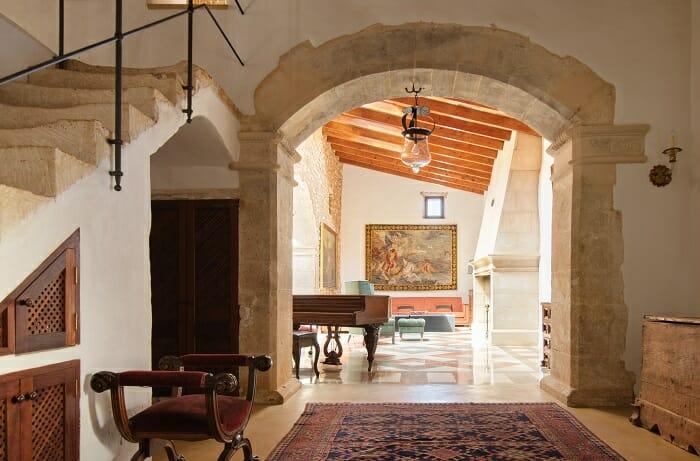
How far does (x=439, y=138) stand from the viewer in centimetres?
1273

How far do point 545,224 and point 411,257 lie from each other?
280 inches

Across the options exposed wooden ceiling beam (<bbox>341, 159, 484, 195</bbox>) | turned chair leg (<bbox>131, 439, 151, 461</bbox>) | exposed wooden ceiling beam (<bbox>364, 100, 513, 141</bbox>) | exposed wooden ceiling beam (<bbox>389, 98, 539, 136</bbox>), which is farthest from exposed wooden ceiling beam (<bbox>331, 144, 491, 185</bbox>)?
turned chair leg (<bbox>131, 439, 151, 461</bbox>)

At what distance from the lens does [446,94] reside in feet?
21.8

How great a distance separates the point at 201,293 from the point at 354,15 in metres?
2.78

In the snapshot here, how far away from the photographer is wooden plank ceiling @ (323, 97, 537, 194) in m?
10.3

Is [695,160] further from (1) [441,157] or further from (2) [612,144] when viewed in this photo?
(1) [441,157]

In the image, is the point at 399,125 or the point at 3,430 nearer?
the point at 3,430

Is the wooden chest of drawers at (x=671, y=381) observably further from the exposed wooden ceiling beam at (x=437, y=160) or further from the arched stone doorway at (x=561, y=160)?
the exposed wooden ceiling beam at (x=437, y=160)

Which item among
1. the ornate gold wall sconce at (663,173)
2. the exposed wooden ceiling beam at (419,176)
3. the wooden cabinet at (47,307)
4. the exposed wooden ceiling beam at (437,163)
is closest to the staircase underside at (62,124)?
the wooden cabinet at (47,307)

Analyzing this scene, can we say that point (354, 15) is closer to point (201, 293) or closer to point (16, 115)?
point (201, 293)

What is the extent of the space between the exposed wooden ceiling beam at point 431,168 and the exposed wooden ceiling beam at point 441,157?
47 centimetres

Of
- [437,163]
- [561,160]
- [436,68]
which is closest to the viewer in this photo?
[436,68]

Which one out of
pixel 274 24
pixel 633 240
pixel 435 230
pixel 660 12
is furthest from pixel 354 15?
pixel 435 230

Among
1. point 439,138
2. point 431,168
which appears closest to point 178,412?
point 439,138
